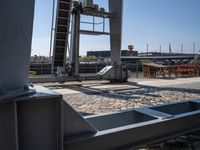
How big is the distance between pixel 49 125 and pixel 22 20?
895mm

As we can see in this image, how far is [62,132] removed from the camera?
6.52ft

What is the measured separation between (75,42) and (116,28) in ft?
Answer: 6.90

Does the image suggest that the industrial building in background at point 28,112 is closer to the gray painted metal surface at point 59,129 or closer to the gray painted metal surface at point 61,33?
the gray painted metal surface at point 59,129

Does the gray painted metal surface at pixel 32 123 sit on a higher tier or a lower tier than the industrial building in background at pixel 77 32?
lower

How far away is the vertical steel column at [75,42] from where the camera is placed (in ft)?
33.8

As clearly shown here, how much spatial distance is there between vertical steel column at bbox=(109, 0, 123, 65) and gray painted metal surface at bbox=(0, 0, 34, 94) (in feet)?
30.1

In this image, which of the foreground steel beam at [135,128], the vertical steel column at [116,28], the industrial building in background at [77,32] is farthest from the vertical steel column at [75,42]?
the foreground steel beam at [135,128]

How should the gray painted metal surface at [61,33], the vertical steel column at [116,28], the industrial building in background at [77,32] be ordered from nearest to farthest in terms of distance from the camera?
1. the gray painted metal surface at [61,33]
2. the industrial building in background at [77,32]
3. the vertical steel column at [116,28]

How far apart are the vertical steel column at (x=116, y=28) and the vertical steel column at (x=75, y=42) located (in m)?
1.68

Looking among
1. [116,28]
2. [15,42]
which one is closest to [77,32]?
[116,28]

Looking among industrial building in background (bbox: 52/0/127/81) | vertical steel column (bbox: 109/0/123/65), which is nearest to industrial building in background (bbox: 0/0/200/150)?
industrial building in background (bbox: 52/0/127/81)

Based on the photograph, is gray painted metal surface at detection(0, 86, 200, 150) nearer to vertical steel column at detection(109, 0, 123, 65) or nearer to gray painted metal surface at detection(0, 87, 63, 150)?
gray painted metal surface at detection(0, 87, 63, 150)

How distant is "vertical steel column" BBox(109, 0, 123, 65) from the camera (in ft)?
35.3

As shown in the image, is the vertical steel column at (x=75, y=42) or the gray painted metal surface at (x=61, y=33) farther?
the vertical steel column at (x=75, y=42)
